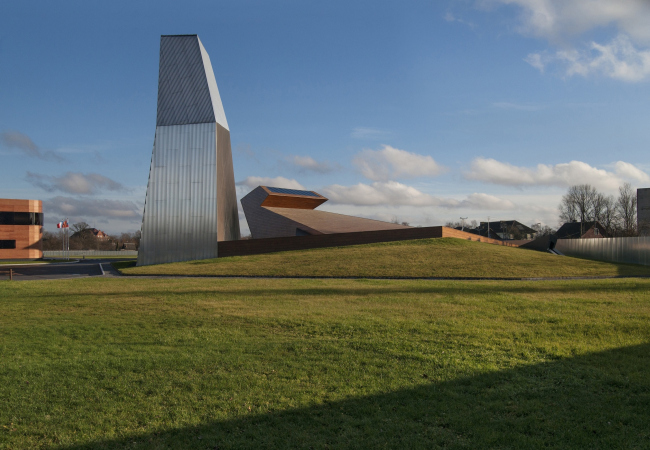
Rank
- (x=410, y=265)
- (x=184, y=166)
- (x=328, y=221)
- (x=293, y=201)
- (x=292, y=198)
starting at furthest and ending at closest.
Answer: (x=293, y=201) → (x=292, y=198) → (x=328, y=221) → (x=184, y=166) → (x=410, y=265)

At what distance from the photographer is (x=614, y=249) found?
1164 inches

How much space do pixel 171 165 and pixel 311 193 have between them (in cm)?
1539

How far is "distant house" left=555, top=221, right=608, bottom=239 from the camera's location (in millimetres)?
65688

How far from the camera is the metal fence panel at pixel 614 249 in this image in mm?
26000

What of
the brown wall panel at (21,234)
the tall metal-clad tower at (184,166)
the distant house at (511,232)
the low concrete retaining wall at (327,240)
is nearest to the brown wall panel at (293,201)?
the tall metal-clad tower at (184,166)

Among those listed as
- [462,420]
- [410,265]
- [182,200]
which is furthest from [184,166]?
[462,420]

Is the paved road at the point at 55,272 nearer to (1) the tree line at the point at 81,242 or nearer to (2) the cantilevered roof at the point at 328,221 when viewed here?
(2) the cantilevered roof at the point at 328,221

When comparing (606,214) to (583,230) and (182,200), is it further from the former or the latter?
(182,200)

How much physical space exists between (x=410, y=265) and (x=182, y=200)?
18.1m

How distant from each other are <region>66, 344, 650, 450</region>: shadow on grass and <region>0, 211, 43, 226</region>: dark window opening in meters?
60.6

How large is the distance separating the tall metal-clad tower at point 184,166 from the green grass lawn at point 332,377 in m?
22.6

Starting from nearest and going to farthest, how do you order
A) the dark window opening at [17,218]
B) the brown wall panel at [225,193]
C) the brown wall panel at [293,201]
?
the brown wall panel at [225,193] < the brown wall panel at [293,201] < the dark window opening at [17,218]

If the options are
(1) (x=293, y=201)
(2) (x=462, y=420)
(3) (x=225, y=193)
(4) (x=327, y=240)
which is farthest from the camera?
(1) (x=293, y=201)

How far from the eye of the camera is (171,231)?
33125 millimetres
